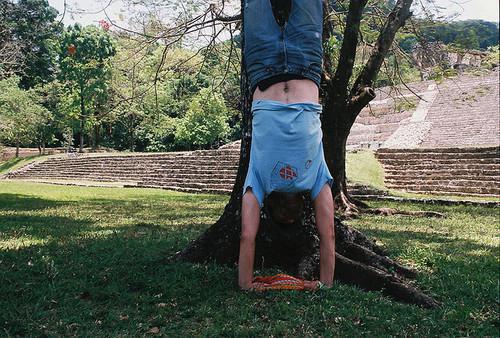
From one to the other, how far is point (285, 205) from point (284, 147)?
49 centimetres

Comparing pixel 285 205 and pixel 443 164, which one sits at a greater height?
pixel 443 164

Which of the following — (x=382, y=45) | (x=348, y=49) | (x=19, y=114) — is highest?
(x=19, y=114)

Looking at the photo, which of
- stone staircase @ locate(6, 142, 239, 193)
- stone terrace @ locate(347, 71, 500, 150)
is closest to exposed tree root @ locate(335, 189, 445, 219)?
stone staircase @ locate(6, 142, 239, 193)

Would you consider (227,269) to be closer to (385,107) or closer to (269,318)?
(269,318)

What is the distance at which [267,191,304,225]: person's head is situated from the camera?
3363mm

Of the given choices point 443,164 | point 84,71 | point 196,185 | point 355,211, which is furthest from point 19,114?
point 355,211

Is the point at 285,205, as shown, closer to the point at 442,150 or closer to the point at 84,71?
the point at 442,150

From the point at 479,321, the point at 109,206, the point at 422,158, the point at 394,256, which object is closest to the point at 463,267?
the point at 394,256

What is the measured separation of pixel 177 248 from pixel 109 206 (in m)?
6.59

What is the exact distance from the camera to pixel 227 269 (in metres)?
3.95

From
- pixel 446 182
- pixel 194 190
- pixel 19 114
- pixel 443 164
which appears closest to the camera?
pixel 446 182

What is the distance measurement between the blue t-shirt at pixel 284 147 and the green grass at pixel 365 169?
12263 millimetres

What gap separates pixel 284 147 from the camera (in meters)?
3.17

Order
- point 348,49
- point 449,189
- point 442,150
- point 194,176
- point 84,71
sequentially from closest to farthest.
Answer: point 348,49 < point 449,189 < point 442,150 < point 194,176 < point 84,71
